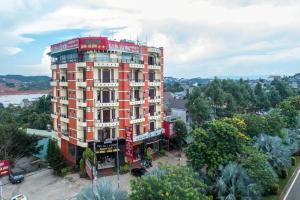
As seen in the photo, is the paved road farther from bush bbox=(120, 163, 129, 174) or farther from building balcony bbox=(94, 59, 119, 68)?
building balcony bbox=(94, 59, 119, 68)

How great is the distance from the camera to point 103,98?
38.8 metres

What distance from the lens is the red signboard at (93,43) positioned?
37906mm

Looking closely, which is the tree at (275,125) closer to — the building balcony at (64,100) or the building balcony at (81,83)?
the building balcony at (81,83)

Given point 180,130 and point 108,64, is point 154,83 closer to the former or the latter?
point 180,130

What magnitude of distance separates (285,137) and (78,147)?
27415 mm

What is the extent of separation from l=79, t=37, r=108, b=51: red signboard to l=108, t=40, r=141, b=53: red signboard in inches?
37.1

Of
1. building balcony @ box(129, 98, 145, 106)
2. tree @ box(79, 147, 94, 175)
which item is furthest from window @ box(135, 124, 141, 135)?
tree @ box(79, 147, 94, 175)

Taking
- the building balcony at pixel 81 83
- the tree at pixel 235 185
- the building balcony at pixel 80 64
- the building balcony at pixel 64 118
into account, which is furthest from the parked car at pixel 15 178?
the tree at pixel 235 185

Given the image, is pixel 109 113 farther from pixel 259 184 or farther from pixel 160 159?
pixel 259 184

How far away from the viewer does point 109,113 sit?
39.5m

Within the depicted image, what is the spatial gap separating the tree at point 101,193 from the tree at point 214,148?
10.4 meters

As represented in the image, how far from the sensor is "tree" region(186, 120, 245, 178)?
2738 centimetres

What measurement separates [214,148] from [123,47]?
64.8 ft

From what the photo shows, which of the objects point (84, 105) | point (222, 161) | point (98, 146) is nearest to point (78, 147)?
point (98, 146)
